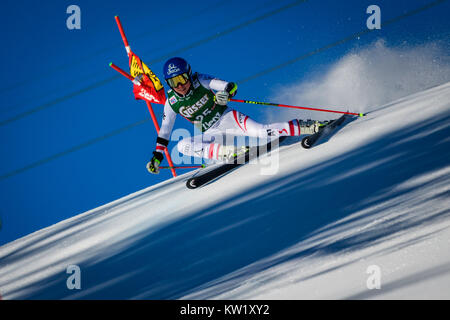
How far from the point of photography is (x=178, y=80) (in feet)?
14.4

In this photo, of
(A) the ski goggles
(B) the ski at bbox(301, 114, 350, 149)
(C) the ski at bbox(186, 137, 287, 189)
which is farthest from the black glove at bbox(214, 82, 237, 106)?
(B) the ski at bbox(301, 114, 350, 149)

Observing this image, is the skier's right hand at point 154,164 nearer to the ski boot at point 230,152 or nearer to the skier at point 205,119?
the skier at point 205,119

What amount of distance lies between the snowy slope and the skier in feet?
1.64

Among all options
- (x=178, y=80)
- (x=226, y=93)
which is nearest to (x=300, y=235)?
(x=226, y=93)

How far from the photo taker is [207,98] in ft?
15.5

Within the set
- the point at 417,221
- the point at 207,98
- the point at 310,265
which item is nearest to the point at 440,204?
the point at 417,221

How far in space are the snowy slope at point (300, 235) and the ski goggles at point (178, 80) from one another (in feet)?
4.66

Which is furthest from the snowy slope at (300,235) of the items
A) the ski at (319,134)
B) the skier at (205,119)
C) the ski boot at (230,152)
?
the ski boot at (230,152)

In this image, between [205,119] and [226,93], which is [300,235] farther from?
[205,119]

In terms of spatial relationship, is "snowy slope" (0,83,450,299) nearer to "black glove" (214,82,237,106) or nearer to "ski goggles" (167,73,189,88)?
"black glove" (214,82,237,106)

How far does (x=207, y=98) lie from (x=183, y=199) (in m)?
1.43

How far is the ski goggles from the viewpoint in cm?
436

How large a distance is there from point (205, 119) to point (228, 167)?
2.50 ft
